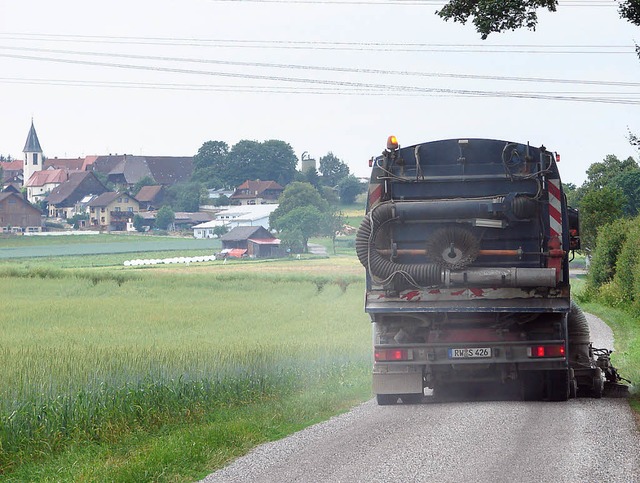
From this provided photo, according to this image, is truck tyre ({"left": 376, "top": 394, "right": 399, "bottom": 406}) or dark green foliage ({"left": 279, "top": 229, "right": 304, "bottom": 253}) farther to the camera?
dark green foliage ({"left": 279, "top": 229, "right": 304, "bottom": 253})

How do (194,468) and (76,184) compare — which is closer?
(194,468)

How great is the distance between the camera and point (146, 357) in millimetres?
18391

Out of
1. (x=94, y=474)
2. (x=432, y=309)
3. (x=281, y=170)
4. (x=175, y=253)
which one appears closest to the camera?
(x=94, y=474)

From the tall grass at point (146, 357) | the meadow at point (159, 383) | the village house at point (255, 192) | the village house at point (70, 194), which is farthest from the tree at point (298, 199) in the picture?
the meadow at point (159, 383)

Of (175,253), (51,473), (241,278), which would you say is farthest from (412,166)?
(175,253)

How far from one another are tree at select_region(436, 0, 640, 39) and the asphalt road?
5655 millimetres

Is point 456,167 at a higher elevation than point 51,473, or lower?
higher

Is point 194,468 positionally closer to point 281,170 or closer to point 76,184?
point 281,170

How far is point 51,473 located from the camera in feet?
37.2

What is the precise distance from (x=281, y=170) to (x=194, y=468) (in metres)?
94.8

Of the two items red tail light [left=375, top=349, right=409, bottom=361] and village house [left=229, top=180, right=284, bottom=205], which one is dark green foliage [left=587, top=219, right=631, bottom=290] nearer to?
red tail light [left=375, top=349, right=409, bottom=361]

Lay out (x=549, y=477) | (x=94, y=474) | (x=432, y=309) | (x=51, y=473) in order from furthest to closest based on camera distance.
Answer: (x=432, y=309)
(x=51, y=473)
(x=94, y=474)
(x=549, y=477)

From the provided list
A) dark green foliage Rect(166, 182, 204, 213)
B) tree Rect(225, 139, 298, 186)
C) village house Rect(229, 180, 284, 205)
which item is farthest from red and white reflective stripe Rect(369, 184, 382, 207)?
dark green foliage Rect(166, 182, 204, 213)

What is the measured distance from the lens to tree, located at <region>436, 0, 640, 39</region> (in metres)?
15.9
